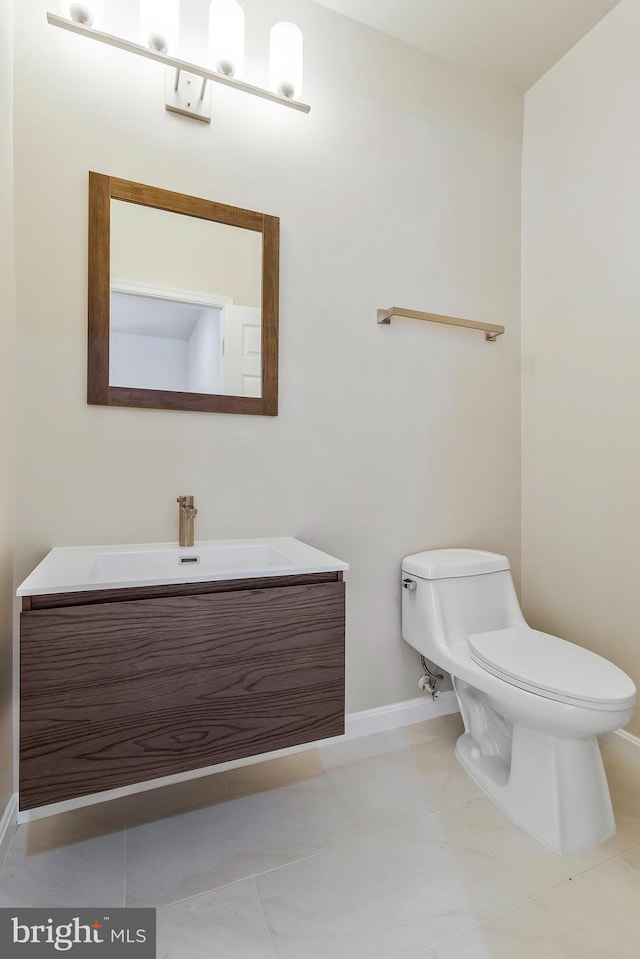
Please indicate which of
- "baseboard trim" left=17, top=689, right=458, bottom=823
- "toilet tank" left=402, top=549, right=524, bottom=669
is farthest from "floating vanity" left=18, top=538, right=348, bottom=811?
"toilet tank" left=402, top=549, right=524, bottom=669

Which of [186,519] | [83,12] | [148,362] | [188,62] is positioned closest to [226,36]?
[188,62]

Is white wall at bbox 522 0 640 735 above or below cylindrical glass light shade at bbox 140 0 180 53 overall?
below

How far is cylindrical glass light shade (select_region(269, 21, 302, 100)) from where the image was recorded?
144 centimetres

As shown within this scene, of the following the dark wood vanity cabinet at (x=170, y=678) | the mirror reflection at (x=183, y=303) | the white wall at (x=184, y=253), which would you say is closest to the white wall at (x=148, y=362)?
the mirror reflection at (x=183, y=303)

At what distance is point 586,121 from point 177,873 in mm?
2651

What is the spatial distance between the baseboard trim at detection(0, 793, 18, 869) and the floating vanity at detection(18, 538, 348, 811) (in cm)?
41

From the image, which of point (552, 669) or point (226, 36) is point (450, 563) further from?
point (226, 36)

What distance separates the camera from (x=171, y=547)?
1375 mm

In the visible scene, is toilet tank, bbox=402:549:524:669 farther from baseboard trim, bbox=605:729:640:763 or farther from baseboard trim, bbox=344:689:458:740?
baseboard trim, bbox=605:729:640:763

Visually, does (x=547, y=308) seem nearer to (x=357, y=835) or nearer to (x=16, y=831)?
(x=357, y=835)

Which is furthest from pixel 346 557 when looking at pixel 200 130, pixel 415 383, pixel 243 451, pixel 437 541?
pixel 200 130

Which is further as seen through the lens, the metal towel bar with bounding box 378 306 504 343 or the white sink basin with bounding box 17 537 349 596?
the metal towel bar with bounding box 378 306 504 343

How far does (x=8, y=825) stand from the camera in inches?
47.1

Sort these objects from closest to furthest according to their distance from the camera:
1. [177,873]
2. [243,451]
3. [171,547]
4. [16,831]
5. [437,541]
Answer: [177,873]
[16,831]
[171,547]
[243,451]
[437,541]
